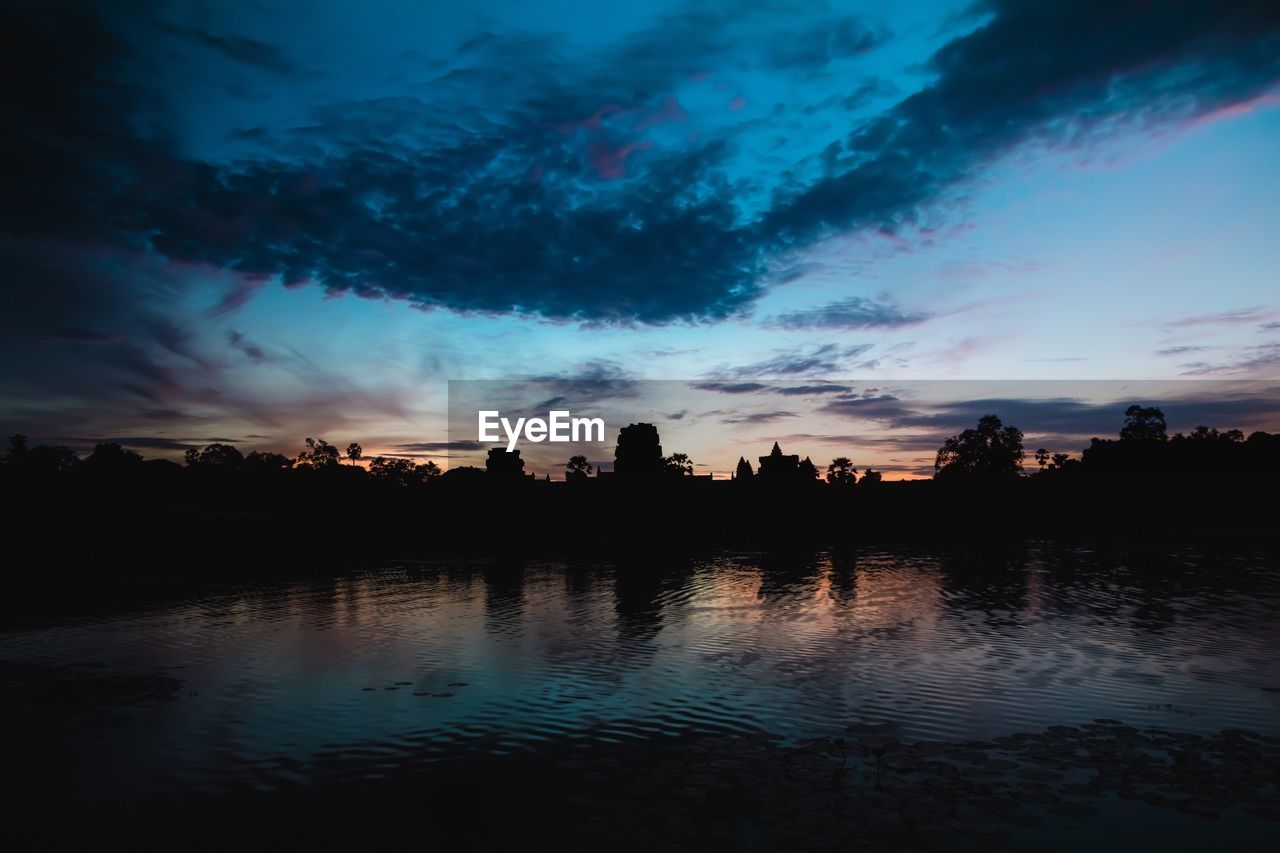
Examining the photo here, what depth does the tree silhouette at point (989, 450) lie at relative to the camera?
148 metres

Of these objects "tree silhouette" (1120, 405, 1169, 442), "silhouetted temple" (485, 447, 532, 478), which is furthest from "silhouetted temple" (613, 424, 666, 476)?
"tree silhouette" (1120, 405, 1169, 442)

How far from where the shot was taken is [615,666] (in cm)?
1909

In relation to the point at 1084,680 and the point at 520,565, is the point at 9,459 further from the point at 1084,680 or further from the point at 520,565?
the point at 1084,680

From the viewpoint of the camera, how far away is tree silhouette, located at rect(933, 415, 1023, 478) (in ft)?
485

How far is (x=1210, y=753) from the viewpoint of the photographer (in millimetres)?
11773

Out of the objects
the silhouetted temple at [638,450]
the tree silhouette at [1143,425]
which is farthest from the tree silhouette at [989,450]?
the silhouetted temple at [638,450]

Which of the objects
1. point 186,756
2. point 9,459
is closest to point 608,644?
point 186,756

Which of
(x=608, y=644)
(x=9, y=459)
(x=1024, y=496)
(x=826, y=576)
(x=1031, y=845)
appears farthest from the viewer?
(x=9, y=459)

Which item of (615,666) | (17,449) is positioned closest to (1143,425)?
(615,666)

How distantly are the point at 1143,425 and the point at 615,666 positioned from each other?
13836 cm

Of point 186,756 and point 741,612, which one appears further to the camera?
point 741,612

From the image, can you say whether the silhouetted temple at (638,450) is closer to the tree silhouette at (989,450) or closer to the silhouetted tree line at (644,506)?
the silhouetted tree line at (644,506)

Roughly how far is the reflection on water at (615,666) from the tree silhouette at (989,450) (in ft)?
393

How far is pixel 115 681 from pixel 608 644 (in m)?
13.1
